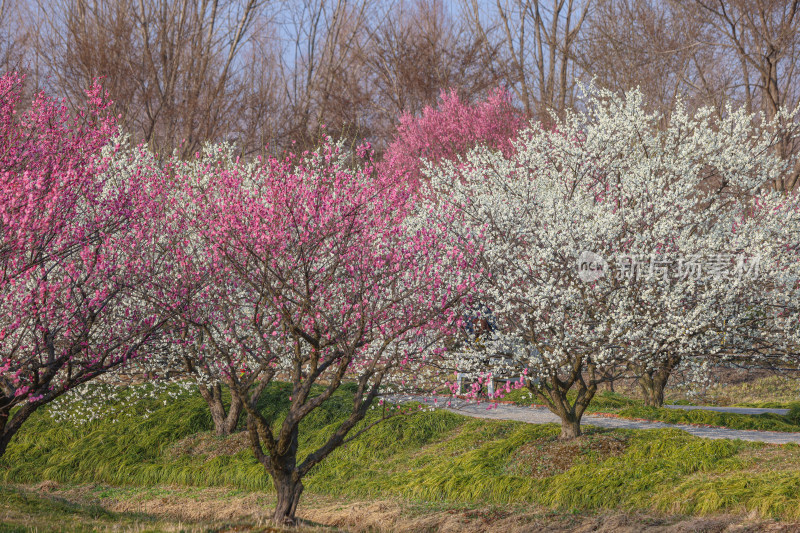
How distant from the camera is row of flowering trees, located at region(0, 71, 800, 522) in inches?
335

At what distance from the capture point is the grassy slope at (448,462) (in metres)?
9.32

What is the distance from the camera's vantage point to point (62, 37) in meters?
23.6

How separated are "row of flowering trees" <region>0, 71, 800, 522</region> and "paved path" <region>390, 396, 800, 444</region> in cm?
168

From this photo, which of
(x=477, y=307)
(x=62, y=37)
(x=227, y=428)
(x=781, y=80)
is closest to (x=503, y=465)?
(x=477, y=307)

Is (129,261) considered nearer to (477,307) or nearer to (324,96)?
(477,307)

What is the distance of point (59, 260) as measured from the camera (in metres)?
9.20

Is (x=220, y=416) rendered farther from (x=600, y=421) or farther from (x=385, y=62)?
(x=385, y=62)

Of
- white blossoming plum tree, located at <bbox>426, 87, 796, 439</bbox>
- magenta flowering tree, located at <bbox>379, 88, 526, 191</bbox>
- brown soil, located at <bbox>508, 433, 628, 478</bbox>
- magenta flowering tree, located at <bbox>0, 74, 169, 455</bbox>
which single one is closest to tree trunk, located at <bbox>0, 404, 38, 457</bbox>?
magenta flowering tree, located at <bbox>0, 74, 169, 455</bbox>

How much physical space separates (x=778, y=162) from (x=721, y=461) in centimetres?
572

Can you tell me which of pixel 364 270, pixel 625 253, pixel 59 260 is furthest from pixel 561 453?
pixel 59 260

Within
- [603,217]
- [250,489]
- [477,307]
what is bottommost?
[250,489]

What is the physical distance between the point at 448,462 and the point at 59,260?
22.6ft

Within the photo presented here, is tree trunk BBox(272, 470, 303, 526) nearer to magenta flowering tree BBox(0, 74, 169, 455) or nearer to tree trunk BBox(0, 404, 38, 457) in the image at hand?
magenta flowering tree BBox(0, 74, 169, 455)

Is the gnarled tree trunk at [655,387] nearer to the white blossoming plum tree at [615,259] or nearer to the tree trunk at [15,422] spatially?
the white blossoming plum tree at [615,259]
